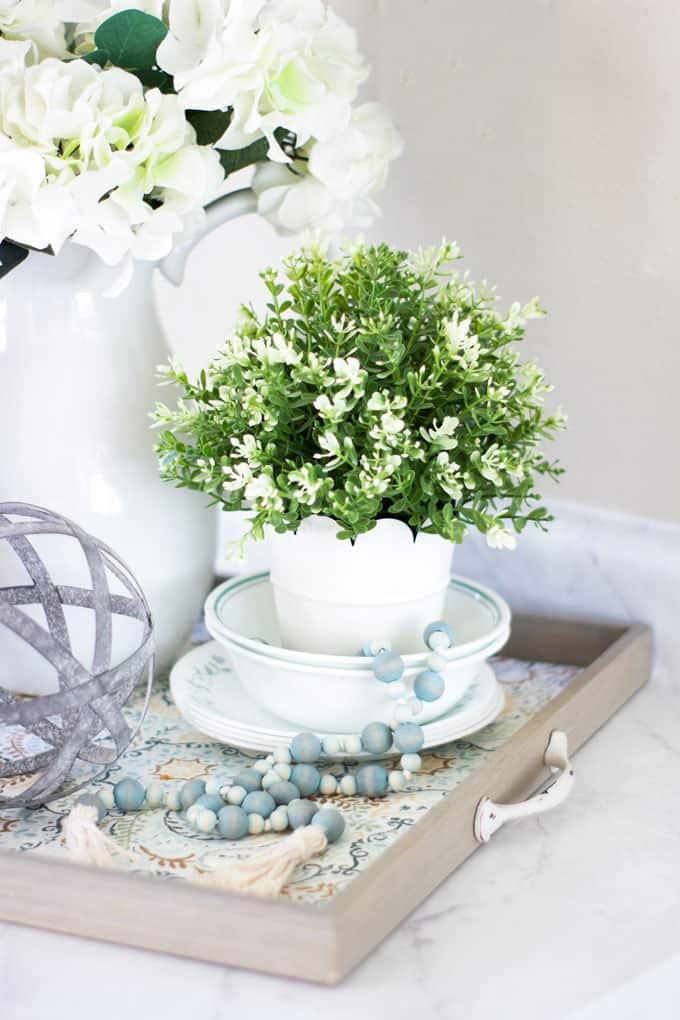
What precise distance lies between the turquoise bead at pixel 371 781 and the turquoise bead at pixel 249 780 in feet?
0.21

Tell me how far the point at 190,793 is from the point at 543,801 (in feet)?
0.71

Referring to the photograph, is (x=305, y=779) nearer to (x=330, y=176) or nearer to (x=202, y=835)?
(x=202, y=835)

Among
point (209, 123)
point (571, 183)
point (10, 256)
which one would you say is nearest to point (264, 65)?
point (209, 123)

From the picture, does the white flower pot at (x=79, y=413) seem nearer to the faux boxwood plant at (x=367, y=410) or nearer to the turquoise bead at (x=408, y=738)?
the faux boxwood plant at (x=367, y=410)

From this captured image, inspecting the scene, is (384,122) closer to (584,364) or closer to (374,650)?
(584,364)

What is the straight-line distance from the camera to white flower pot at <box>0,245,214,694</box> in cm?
88

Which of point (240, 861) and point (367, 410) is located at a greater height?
point (367, 410)

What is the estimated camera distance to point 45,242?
0.76m

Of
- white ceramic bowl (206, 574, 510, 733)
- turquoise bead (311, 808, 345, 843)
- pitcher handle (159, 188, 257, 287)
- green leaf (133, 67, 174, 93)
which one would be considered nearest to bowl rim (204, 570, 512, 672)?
white ceramic bowl (206, 574, 510, 733)

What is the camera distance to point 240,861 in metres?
0.65

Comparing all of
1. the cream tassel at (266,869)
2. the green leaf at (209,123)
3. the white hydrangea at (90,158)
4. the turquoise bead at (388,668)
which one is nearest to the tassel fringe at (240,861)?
the cream tassel at (266,869)

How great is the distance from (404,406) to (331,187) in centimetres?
22

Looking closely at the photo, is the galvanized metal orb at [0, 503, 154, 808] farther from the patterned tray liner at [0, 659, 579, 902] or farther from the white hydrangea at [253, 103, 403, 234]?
the white hydrangea at [253, 103, 403, 234]

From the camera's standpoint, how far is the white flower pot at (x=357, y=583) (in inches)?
31.3
